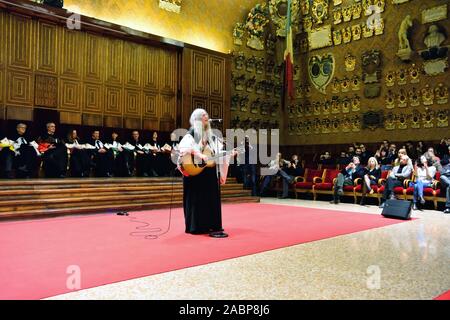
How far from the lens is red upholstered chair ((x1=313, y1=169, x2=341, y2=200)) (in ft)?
32.9

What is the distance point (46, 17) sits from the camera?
29.9ft

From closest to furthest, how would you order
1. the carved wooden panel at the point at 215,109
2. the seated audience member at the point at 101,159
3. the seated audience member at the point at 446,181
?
1. the seated audience member at the point at 446,181
2. the seated audience member at the point at 101,159
3. the carved wooden panel at the point at 215,109

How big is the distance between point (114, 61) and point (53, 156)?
11.4ft

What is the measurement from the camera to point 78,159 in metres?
8.89

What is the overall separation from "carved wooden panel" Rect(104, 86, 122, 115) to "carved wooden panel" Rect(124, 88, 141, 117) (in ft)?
0.65

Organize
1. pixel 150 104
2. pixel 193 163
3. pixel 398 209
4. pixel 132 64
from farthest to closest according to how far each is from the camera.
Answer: pixel 150 104
pixel 132 64
pixel 398 209
pixel 193 163

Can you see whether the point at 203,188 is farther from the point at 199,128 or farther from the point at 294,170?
the point at 294,170

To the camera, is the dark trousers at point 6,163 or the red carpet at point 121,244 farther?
the dark trousers at point 6,163

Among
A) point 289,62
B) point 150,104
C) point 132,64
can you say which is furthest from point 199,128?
point 289,62

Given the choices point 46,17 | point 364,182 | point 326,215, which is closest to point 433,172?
point 364,182

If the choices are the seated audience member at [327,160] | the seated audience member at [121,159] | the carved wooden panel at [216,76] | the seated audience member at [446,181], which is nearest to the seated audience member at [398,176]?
the seated audience member at [446,181]

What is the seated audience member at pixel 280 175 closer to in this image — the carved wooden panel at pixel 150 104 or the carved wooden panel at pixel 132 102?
the carved wooden panel at pixel 150 104

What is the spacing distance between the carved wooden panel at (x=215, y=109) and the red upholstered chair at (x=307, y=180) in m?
3.20

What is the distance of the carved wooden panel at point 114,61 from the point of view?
10406 mm
